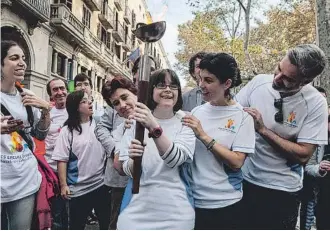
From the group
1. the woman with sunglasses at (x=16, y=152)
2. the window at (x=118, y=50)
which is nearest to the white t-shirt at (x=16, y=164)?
the woman with sunglasses at (x=16, y=152)

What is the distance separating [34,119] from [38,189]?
0.48m

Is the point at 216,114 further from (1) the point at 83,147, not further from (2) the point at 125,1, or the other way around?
(2) the point at 125,1

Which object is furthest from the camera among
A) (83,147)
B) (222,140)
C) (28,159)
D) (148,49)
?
(83,147)

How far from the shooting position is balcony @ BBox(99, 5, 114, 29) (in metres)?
24.1

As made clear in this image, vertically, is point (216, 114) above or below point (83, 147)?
above

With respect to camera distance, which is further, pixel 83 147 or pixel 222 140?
pixel 83 147

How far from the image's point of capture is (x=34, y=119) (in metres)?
2.73

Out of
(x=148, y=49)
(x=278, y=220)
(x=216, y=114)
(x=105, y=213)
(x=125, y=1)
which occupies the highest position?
(x=125, y=1)

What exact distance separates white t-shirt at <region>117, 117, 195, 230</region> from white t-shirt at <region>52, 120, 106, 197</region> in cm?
135

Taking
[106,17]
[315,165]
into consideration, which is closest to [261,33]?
[106,17]

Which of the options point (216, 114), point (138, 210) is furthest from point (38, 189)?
point (216, 114)

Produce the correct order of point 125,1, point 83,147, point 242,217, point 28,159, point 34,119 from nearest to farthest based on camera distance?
point 242,217 < point 28,159 < point 34,119 < point 83,147 < point 125,1

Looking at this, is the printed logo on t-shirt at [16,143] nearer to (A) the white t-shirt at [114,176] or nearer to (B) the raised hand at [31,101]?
(B) the raised hand at [31,101]

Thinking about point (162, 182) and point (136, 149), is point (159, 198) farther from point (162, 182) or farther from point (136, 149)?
point (136, 149)
